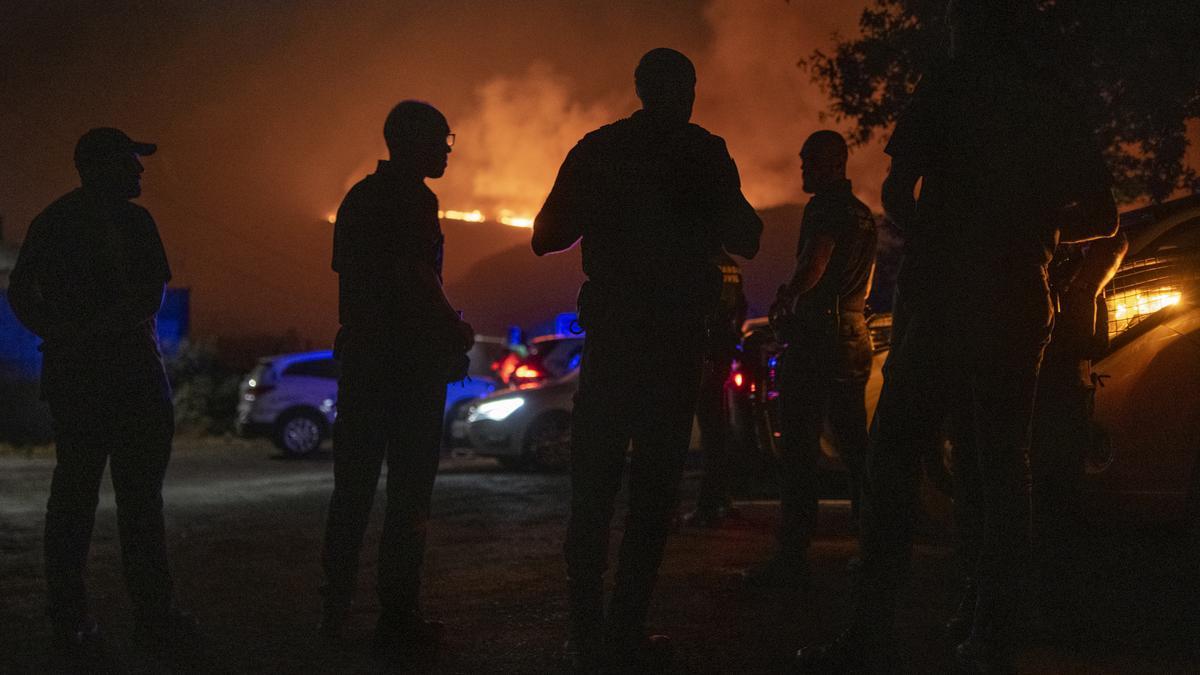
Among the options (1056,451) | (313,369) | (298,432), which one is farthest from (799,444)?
(313,369)

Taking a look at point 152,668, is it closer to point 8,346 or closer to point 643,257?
point 643,257

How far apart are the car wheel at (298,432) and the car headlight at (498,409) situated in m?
4.55

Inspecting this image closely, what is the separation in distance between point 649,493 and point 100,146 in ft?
8.05

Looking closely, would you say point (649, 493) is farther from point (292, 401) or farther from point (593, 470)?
point (292, 401)

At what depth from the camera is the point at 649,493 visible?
12.7 feet

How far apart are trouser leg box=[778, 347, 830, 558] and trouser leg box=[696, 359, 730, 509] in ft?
7.45

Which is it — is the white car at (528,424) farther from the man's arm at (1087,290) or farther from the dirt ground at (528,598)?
the man's arm at (1087,290)

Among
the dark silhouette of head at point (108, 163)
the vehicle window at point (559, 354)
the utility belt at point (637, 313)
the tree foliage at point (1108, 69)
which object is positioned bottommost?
the utility belt at point (637, 313)

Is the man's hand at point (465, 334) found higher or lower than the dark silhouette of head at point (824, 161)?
lower

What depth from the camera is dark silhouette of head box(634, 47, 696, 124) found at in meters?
3.86

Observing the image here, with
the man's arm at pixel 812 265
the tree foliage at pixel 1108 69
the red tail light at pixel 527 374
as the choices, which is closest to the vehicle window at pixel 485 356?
the red tail light at pixel 527 374

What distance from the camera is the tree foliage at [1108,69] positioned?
1350 centimetres

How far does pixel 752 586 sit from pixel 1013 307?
2180mm

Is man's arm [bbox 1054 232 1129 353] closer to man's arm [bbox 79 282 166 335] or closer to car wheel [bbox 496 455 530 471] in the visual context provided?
man's arm [bbox 79 282 166 335]
